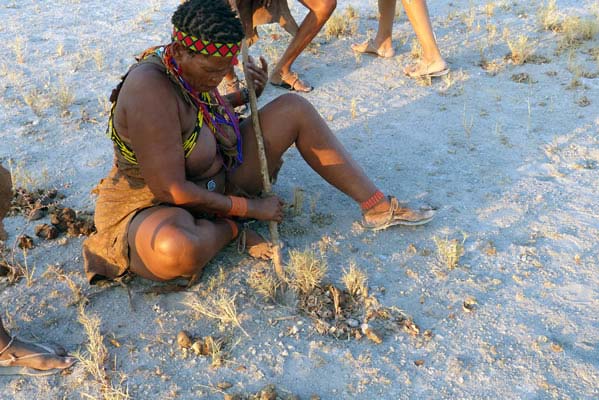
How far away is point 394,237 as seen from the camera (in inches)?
130

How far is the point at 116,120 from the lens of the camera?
103 inches

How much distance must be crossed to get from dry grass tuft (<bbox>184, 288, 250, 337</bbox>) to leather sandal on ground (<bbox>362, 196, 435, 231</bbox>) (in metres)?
0.89

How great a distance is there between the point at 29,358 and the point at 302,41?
3259 millimetres

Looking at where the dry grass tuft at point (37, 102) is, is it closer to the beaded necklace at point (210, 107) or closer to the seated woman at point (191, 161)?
the seated woman at point (191, 161)

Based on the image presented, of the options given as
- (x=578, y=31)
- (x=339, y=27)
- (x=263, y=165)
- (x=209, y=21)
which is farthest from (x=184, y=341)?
(x=578, y=31)

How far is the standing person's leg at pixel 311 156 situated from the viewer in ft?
10.2

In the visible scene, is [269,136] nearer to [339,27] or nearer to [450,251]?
[450,251]

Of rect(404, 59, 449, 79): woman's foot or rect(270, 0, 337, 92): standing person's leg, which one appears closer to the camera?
rect(270, 0, 337, 92): standing person's leg

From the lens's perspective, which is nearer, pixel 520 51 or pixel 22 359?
pixel 22 359

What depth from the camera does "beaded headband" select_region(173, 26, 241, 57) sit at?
250 cm

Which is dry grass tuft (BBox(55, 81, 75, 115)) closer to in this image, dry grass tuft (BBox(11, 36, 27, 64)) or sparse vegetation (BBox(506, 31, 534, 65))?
dry grass tuft (BBox(11, 36, 27, 64))

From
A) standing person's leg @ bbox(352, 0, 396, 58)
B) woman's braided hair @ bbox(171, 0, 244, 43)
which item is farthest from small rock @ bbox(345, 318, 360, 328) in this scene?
standing person's leg @ bbox(352, 0, 396, 58)

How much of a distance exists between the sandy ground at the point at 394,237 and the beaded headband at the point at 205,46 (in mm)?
1073

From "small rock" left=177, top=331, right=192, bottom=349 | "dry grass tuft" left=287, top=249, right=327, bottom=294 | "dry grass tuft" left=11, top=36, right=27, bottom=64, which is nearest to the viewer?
"small rock" left=177, top=331, right=192, bottom=349
